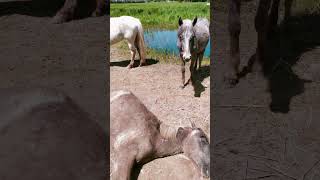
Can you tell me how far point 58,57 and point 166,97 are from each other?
3.51 feet

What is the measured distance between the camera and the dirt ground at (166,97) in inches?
43.9

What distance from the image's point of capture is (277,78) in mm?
1213

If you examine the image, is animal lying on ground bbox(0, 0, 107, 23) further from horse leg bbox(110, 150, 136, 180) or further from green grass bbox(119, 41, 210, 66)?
green grass bbox(119, 41, 210, 66)

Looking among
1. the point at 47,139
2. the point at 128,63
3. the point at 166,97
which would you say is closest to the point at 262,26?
the point at 47,139

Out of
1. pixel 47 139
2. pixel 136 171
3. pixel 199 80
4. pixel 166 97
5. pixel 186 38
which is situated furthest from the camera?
pixel 199 80

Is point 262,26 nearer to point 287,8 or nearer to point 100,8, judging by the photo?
point 287,8

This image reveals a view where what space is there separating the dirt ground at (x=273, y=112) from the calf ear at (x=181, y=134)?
0.48ft

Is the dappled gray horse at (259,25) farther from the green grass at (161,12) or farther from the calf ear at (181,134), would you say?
the green grass at (161,12)

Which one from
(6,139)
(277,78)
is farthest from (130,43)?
(6,139)

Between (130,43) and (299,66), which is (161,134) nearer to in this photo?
(299,66)

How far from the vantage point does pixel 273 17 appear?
1.14 metres

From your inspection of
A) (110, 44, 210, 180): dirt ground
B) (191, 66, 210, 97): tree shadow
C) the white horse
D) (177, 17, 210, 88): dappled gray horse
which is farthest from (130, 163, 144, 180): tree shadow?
the white horse

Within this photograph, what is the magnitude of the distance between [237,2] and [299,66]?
0.27 metres

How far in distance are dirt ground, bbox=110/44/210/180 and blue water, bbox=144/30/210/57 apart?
0.30 ft
